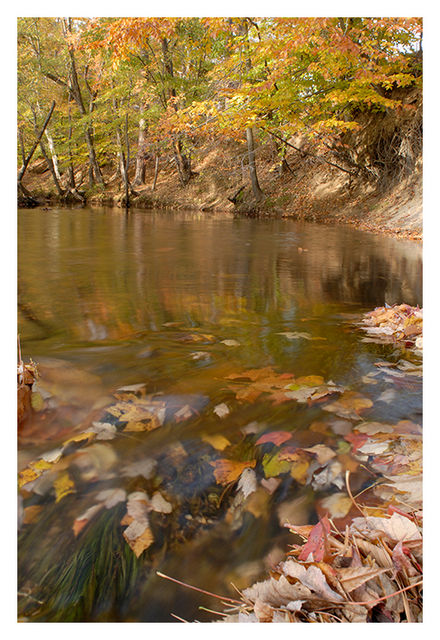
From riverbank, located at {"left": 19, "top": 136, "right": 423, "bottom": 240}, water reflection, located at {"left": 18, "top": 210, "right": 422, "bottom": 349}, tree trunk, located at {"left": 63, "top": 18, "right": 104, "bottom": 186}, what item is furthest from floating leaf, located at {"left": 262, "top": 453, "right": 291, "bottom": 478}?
tree trunk, located at {"left": 63, "top": 18, "right": 104, "bottom": 186}

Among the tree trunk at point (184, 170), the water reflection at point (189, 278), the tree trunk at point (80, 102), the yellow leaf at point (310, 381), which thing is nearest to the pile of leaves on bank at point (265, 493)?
the yellow leaf at point (310, 381)

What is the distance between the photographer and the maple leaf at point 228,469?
1.45 metres

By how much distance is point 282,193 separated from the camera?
1747 centimetres

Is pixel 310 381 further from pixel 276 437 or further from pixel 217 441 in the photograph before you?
pixel 217 441

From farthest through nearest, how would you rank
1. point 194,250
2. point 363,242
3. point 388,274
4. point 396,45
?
point 396,45, point 363,242, point 194,250, point 388,274

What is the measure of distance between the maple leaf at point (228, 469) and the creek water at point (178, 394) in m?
0.03

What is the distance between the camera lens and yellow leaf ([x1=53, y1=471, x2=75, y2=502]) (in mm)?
1357

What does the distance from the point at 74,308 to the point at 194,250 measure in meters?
4.24

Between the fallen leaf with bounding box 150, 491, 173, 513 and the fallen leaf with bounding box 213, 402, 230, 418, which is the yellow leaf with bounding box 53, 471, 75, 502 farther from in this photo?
the fallen leaf with bounding box 213, 402, 230, 418

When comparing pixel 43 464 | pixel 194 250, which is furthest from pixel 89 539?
pixel 194 250

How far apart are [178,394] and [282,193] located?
54.9 feet

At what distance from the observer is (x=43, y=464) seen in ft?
4.89

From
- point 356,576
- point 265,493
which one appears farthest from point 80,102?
point 356,576
